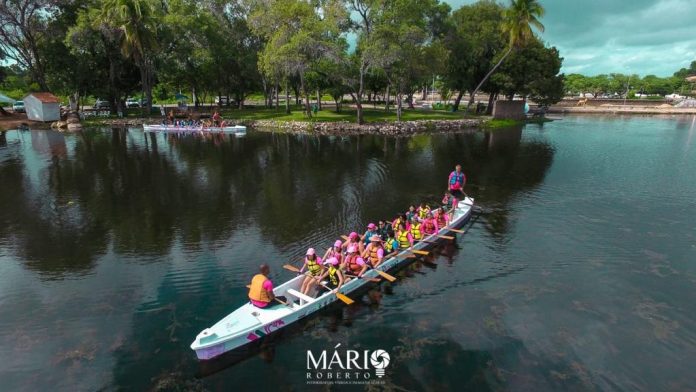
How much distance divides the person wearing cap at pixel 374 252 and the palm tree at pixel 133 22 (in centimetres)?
5668

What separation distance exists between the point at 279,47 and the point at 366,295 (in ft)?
139

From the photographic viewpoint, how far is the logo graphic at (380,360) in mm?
11992

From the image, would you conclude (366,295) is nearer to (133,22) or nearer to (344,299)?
(344,299)

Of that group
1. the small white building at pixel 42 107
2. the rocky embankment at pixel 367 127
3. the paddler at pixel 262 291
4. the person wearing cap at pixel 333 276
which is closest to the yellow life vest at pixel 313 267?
the person wearing cap at pixel 333 276

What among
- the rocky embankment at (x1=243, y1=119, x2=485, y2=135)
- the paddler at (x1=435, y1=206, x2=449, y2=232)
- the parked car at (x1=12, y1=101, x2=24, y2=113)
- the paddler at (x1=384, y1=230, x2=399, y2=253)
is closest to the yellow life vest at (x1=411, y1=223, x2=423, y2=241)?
the paddler at (x1=384, y1=230, x2=399, y2=253)

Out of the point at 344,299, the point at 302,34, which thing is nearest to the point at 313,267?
the point at 344,299

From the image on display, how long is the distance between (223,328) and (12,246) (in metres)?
13.9

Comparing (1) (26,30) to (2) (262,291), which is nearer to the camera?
(2) (262,291)

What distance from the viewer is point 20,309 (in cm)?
1440

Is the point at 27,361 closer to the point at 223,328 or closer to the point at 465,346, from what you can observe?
the point at 223,328

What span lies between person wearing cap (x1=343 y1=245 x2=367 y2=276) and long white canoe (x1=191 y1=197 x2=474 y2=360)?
1.10ft

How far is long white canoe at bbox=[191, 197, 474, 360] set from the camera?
11883 millimetres

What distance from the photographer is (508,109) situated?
75.4 metres

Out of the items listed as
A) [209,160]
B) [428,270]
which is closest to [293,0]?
[209,160]
